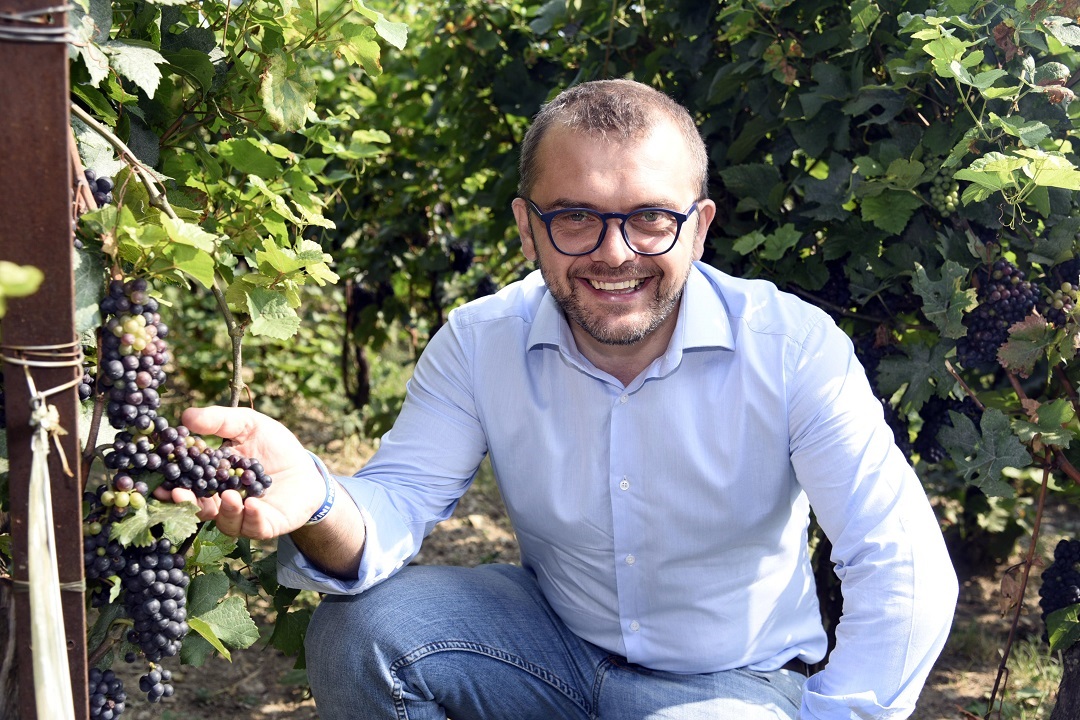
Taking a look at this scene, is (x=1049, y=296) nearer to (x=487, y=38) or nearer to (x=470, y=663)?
(x=470, y=663)

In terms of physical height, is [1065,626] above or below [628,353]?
below

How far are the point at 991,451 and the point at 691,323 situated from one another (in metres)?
0.69

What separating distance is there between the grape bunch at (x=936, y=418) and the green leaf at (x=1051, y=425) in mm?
250

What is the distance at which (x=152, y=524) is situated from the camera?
1.39 meters

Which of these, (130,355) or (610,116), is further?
(610,116)

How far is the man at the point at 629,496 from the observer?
188 cm

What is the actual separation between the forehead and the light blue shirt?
25 centimetres

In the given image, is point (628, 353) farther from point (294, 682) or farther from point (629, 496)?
point (294, 682)

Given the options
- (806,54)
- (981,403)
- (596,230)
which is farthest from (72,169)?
(981,403)

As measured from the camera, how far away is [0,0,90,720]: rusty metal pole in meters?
1.18

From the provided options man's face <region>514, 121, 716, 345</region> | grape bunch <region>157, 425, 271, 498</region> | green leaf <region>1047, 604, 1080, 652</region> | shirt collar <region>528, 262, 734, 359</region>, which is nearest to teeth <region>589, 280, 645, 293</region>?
man's face <region>514, 121, 716, 345</region>

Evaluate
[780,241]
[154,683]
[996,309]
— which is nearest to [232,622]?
[154,683]

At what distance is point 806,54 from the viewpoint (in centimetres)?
246

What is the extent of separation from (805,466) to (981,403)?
0.59 metres
